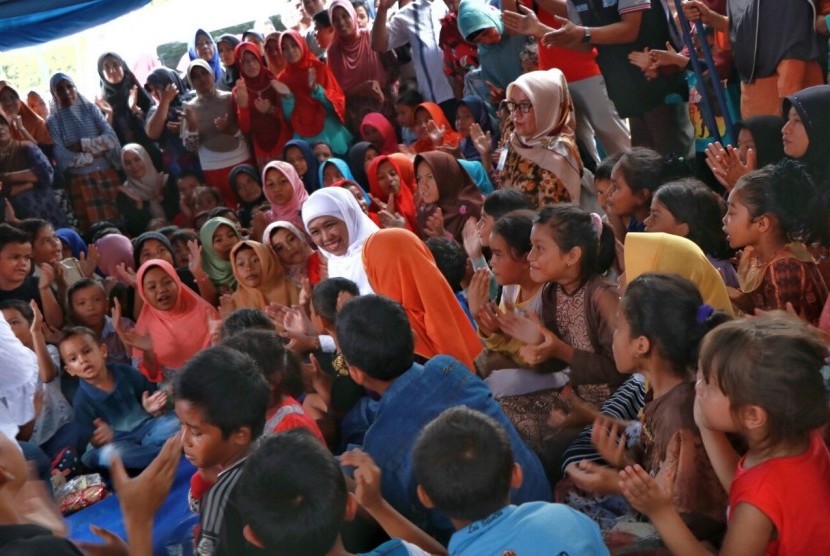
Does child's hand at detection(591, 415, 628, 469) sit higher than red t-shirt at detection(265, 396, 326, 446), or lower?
lower

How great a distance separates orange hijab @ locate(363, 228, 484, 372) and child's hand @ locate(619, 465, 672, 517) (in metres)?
1.45

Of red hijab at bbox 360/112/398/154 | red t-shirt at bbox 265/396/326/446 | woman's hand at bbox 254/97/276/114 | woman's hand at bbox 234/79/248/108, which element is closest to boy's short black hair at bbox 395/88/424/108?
red hijab at bbox 360/112/398/154

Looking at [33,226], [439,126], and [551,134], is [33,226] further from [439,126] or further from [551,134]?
[551,134]

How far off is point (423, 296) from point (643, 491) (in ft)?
5.22

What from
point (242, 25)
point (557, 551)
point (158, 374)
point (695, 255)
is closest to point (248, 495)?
point (557, 551)

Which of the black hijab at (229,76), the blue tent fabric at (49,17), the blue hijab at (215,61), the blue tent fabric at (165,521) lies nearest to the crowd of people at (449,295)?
the blue tent fabric at (165,521)

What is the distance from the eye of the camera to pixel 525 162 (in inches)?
163

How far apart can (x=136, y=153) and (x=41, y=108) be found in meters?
1.20

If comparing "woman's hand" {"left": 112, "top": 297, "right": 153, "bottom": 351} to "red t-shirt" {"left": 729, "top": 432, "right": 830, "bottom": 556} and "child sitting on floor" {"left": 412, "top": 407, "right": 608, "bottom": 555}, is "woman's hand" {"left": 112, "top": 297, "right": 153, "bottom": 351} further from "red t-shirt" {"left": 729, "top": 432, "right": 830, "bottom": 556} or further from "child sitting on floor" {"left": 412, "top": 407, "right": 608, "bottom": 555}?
"red t-shirt" {"left": 729, "top": 432, "right": 830, "bottom": 556}

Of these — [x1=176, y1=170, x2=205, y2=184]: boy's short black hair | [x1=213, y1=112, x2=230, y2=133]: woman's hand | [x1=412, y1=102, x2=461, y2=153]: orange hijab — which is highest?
[x1=213, y1=112, x2=230, y2=133]: woman's hand

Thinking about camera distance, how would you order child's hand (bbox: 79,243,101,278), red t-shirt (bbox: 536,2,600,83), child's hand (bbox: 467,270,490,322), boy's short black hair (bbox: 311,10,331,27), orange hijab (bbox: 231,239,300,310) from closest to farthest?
1. child's hand (bbox: 467,270,490,322)
2. orange hijab (bbox: 231,239,300,310)
3. red t-shirt (bbox: 536,2,600,83)
4. child's hand (bbox: 79,243,101,278)
5. boy's short black hair (bbox: 311,10,331,27)

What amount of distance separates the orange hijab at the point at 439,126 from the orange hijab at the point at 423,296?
2.36 metres

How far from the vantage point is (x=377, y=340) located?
2346mm

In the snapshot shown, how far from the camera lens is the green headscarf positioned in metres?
4.78
